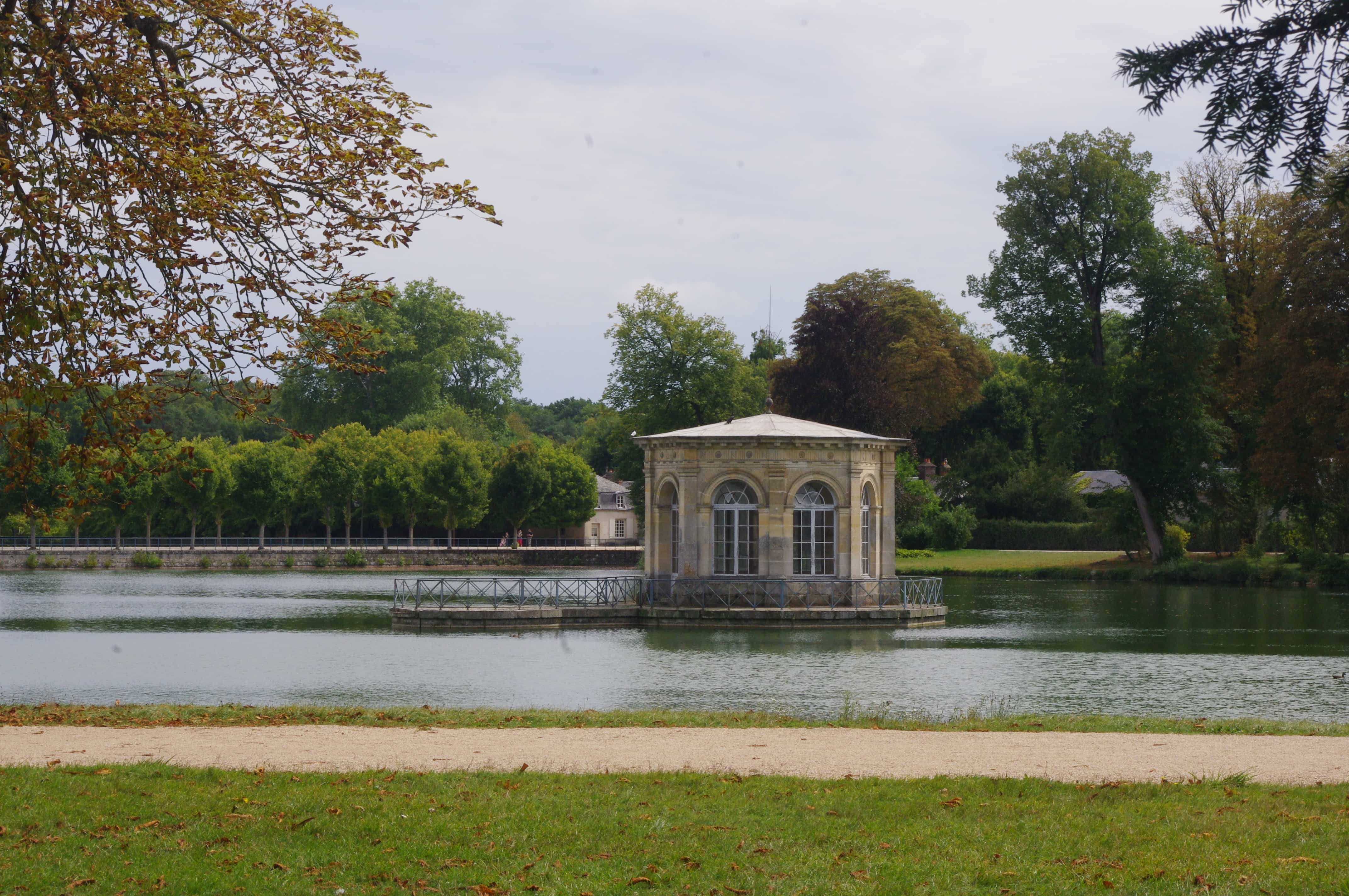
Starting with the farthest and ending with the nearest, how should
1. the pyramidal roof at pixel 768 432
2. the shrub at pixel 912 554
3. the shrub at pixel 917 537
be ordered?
the shrub at pixel 917 537 < the shrub at pixel 912 554 < the pyramidal roof at pixel 768 432

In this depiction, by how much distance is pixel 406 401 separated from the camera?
8131 cm

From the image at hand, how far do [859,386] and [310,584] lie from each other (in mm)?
19062

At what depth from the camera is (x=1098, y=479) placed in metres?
68.4

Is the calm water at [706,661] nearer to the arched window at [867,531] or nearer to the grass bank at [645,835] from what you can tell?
the arched window at [867,531]

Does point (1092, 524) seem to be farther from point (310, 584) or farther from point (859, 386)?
point (310, 584)

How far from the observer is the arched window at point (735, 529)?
28594 mm

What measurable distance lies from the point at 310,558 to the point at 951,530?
25.1 m

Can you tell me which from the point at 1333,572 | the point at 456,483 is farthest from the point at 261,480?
the point at 1333,572

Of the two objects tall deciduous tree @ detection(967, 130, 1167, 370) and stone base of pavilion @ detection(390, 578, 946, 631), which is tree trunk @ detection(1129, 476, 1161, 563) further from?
stone base of pavilion @ detection(390, 578, 946, 631)

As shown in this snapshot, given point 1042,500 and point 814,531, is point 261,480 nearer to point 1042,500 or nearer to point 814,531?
point 1042,500

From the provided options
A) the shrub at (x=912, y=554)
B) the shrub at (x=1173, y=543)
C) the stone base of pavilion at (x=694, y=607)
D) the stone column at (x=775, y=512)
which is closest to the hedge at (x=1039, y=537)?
the shrub at (x=912, y=554)

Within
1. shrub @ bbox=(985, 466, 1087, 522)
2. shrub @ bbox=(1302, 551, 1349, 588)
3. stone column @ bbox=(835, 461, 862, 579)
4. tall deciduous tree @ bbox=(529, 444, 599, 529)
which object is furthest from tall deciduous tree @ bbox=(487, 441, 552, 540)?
stone column @ bbox=(835, 461, 862, 579)

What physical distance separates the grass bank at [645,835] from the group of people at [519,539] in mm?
56389

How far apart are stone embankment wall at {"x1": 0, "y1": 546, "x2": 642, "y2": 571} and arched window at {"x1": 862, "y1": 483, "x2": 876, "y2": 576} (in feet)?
92.3
